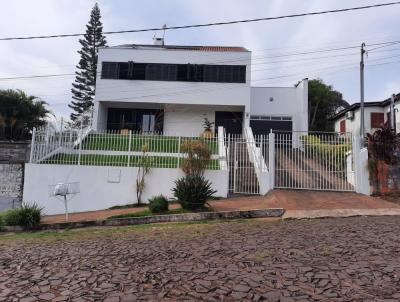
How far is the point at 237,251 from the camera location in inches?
255

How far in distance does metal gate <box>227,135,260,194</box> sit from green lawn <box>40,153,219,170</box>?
2.68ft

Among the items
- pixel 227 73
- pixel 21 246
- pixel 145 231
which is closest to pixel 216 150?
A: pixel 145 231

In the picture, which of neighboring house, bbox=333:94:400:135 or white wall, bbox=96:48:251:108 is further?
neighboring house, bbox=333:94:400:135

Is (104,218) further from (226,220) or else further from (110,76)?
(110,76)

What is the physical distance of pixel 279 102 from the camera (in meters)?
26.8

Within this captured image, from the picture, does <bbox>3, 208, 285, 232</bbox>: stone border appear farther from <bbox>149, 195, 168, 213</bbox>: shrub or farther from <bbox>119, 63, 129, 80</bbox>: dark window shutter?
<bbox>119, 63, 129, 80</bbox>: dark window shutter

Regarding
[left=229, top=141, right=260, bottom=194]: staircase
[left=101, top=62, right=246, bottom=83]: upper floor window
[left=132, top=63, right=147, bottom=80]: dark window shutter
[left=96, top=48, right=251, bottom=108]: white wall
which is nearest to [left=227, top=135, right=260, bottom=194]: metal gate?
→ [left=229, top=141, right=260, bottom=194]: staircase

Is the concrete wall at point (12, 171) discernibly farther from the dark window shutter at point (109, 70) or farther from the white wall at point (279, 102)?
the white wall at point (279, 102)

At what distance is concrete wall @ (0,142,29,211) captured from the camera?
14781 millimetres

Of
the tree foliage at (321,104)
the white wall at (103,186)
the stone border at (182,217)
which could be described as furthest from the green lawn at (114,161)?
the tree foliage at (321,104)

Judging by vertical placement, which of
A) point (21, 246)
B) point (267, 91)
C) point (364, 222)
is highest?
point (267, 91)

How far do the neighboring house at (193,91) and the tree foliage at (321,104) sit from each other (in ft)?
53.2

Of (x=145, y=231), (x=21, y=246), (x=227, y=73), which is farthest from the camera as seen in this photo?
(x=227, y=73)

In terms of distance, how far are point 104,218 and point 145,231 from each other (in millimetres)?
2557
